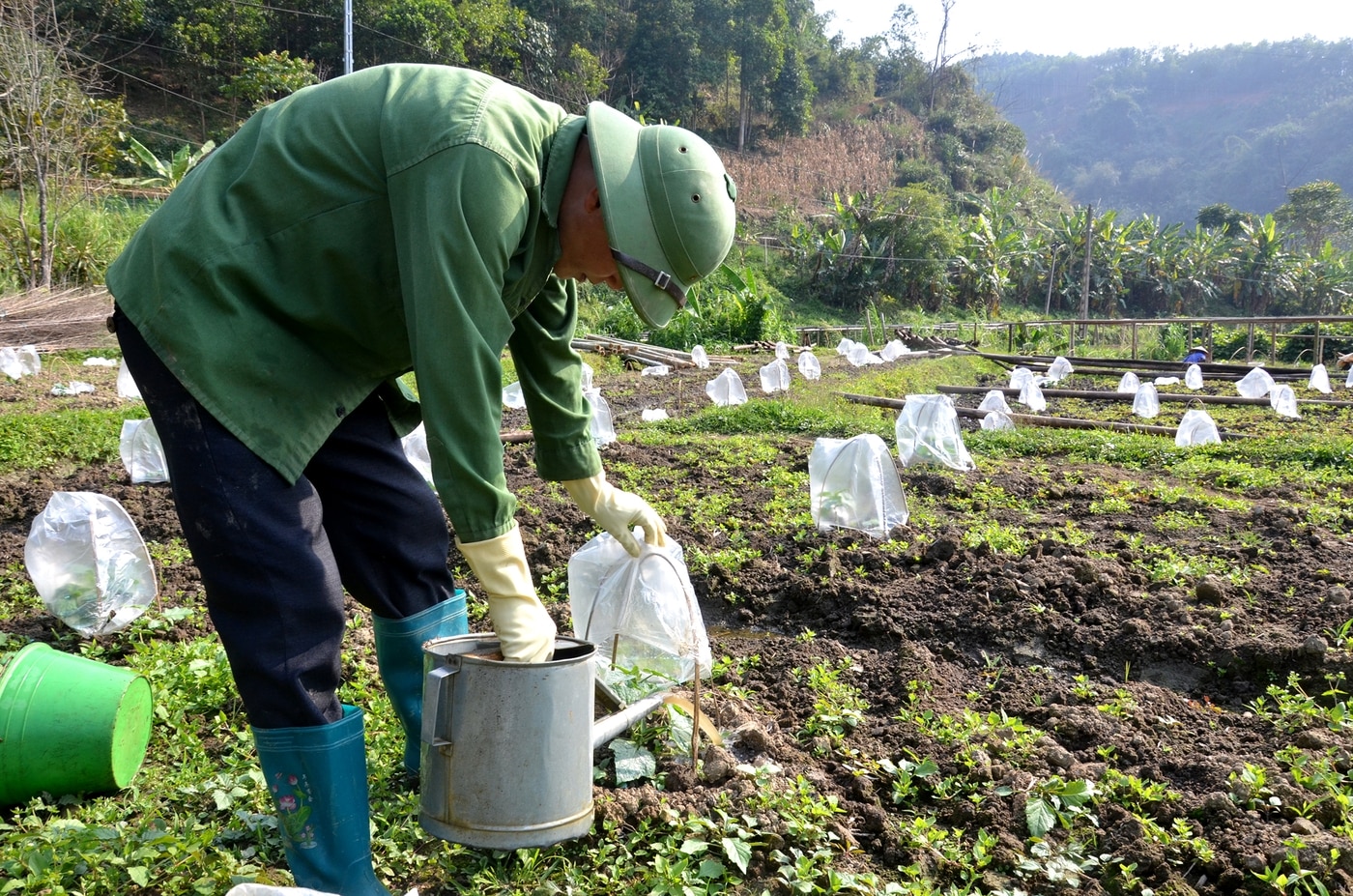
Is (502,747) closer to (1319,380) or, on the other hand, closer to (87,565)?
(87,565)

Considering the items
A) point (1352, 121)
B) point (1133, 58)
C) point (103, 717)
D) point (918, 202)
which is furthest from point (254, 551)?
point (1133, 58)

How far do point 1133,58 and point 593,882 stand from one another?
128 metres

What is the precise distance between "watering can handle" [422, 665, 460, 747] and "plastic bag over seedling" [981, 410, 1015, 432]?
632cm

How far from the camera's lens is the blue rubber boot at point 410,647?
1.93m

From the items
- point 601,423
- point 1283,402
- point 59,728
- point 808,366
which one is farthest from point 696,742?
point 808,366

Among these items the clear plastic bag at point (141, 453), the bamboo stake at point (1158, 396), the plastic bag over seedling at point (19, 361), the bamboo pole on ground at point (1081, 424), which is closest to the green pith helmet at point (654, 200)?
the clear plastic bag at point (141, 453)

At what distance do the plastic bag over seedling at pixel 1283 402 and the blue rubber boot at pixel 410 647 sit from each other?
8865 millimetres

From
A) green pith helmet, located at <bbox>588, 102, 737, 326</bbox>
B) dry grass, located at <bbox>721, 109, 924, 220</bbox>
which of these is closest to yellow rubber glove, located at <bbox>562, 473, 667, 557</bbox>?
green pith helmet, located at <bbox>588, 102, 737, 326</bbox>

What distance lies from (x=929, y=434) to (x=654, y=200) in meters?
4.31

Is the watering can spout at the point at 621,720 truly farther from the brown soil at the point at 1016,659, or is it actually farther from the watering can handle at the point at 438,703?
the watering can handle at the point at 438,703

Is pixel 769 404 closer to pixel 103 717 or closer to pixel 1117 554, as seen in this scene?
pixel 1117 554

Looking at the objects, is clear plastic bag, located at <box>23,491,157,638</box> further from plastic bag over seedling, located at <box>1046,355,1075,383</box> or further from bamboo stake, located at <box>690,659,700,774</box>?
plastic bag over seedling, located at <box>1046,355,1075,383</box>

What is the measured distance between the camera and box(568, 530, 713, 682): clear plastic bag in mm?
2258

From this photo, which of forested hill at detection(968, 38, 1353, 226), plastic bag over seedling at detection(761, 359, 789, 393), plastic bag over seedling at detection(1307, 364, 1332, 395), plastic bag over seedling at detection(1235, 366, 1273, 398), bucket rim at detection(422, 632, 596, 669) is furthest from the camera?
forested hill at detection(968, 38, 1353, 226)
